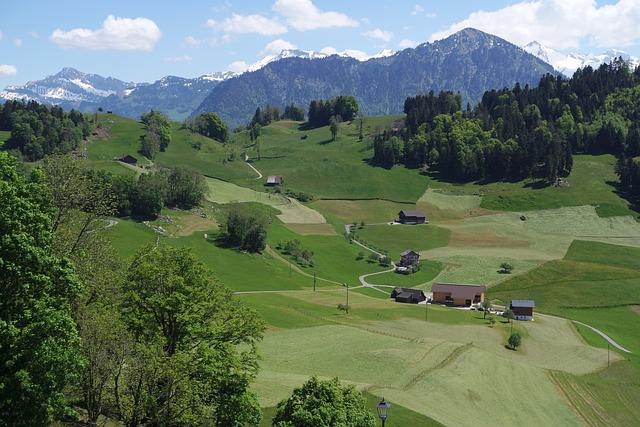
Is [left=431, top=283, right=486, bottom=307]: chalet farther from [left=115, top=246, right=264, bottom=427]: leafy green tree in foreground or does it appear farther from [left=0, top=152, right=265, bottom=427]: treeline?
[left=115, top=246, right=264, bottom=427]: leafy green tree in foreground

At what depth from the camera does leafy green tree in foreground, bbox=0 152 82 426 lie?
23.8 m

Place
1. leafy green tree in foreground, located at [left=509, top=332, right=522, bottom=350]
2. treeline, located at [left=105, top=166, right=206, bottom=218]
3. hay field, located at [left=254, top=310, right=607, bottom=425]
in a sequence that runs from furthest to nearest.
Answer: treeline, located at [left=105, top=166, right=206, bottom=218]
leafy green tree in foreground, located at [left=509, top=332, right=522, bottom=350]
hay field, located at [left=254, top=310, right=607, bottom=425]

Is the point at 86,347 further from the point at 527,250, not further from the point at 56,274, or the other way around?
the point at 527,250

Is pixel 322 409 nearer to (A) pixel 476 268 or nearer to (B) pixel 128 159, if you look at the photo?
(A) pixel 476 268

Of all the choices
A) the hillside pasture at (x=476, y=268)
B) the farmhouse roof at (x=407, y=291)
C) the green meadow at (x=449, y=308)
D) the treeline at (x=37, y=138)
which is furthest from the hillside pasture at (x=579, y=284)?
the treeline at (x=37, y=138)

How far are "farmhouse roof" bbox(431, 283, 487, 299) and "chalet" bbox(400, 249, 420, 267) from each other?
2117cm

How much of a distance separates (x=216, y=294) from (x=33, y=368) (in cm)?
1492

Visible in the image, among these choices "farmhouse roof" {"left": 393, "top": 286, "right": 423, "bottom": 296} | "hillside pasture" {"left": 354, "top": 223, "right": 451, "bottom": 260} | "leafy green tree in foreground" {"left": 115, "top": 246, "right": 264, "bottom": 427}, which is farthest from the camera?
"hillside pasture" {"left": 354, "top": 223, "right": 451, "bottom": 260}

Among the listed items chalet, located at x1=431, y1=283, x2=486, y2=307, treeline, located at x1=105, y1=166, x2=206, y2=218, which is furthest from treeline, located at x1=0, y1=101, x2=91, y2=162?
chalet, located at x1=431, y1=283, x2=486, y2=307

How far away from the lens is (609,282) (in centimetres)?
12531

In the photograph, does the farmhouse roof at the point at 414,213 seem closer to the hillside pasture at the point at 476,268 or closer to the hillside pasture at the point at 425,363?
the hillside pasture at the point at 476,268

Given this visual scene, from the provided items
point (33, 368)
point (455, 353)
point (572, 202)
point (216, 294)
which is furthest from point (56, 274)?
point (572, 202)

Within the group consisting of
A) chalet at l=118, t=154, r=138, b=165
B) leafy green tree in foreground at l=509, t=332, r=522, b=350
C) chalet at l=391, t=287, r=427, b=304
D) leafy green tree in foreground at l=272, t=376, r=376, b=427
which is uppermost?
leafy green tree in foreground at l=272, t=376, r=376, b=427

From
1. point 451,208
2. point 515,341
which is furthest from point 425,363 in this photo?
point 451,208
